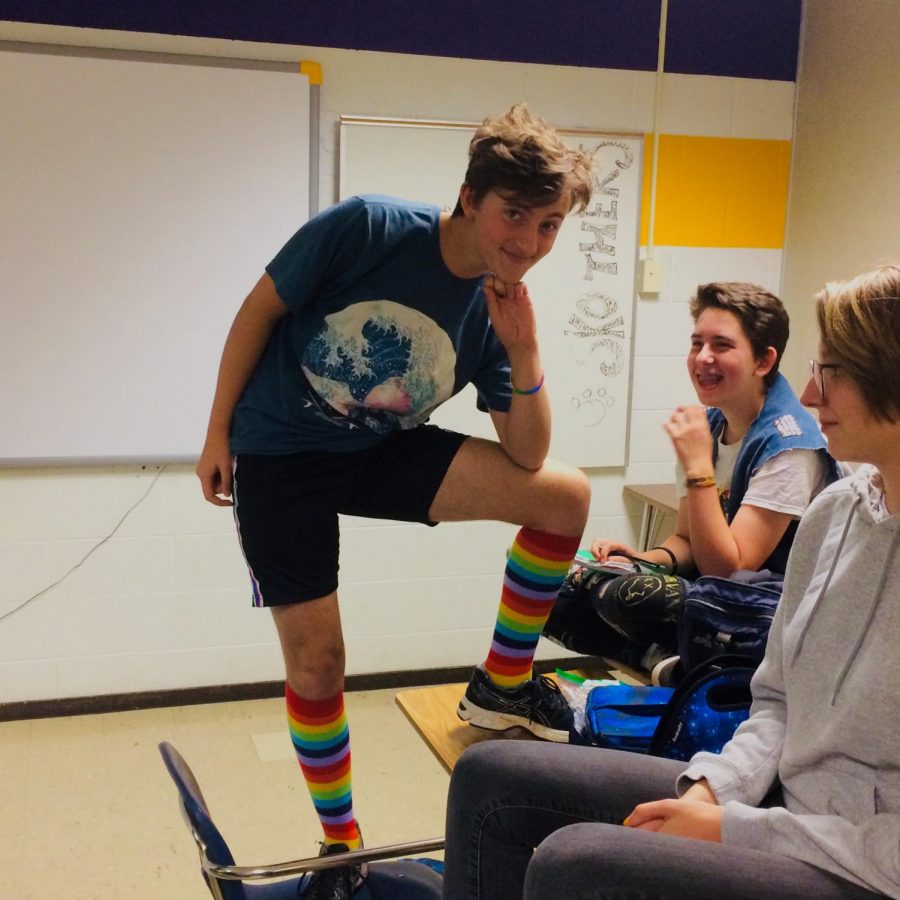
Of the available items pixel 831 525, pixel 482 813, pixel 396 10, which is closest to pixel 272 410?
pixel 482 813

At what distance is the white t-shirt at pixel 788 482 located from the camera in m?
1.99

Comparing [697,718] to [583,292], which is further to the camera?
[583,292]

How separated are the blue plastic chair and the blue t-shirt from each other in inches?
23.4

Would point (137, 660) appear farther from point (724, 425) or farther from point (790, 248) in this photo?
point (790, 248)

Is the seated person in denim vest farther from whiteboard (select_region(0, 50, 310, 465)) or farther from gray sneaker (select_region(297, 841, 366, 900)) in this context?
whiteboard (select_region(0, 50, 310, 465))

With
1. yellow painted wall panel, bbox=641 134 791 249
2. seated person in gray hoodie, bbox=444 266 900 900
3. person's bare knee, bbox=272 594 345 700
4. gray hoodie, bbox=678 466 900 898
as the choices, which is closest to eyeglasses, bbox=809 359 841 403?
seated person in gray hoodie, bbox=444 266 900 900

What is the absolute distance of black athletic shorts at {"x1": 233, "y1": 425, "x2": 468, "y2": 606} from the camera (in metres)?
1.85

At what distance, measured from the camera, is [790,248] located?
3.78 m

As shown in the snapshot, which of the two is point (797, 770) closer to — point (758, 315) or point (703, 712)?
point (703, 712)

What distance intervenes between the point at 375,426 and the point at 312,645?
416 mm

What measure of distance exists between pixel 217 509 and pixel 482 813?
212 centimetres

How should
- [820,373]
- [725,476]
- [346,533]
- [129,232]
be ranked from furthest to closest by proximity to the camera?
[346,533] < [129,232] < [725,476] < [820,373]

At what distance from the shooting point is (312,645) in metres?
1.87

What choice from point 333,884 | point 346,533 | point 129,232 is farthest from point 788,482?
point 129,232
